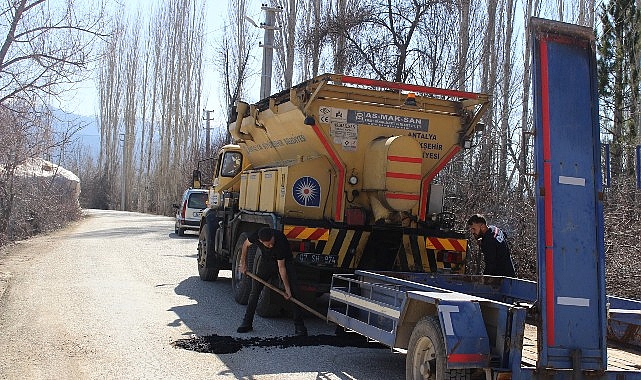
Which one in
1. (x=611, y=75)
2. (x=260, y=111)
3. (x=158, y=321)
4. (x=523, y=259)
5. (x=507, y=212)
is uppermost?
(x=611, y=75)

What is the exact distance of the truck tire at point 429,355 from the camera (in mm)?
5188

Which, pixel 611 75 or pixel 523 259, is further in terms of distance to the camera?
pixel 611 75

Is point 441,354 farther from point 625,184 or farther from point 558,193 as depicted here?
point 625,184

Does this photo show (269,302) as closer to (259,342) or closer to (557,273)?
(259,342)

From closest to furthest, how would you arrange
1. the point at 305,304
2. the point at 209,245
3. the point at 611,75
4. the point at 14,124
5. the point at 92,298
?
the point at 305,304, the point at 92,298, the point at 209,245, the point at 14,124, the point at 611,75

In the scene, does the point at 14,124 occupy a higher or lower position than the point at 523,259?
higher

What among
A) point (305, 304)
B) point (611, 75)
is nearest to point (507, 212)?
point (305, 304)

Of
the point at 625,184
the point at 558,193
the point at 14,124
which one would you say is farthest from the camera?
the point at 14,124

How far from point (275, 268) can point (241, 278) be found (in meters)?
2.02

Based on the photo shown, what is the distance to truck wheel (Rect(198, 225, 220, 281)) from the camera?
13.4m

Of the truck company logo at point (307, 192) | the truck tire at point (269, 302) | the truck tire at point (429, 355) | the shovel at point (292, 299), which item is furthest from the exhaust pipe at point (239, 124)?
the truck tire at point (429, 355)

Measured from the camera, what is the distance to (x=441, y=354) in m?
5.21

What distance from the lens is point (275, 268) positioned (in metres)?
9.00

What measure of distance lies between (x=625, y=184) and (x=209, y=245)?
7.76 meters
